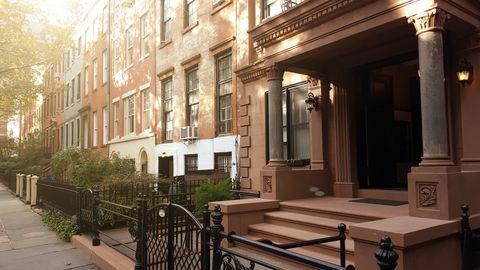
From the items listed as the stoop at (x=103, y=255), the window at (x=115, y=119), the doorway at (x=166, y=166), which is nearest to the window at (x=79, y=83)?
the window at (x=115, y=119)

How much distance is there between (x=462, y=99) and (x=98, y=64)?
2262 cm

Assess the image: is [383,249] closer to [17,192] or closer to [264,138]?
[264,138]

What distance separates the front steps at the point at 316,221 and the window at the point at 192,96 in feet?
24.4

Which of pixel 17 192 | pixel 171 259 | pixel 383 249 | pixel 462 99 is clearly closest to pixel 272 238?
pixel 171 259

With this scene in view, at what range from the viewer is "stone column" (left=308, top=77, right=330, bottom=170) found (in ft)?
28.2

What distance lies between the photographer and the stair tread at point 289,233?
557 cm

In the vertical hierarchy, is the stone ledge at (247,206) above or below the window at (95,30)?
Result: below

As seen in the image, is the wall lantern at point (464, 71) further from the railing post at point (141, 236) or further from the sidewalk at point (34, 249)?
the sidewalk at point (34, 249)

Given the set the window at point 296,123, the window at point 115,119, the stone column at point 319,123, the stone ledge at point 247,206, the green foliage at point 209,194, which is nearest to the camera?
the stone ledge at point 247,206

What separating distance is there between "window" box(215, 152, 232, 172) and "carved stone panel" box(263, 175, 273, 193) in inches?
155

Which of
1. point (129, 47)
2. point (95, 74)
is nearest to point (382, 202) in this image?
point (129, 47)

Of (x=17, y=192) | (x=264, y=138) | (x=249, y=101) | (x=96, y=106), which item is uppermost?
(x=96, y=106)

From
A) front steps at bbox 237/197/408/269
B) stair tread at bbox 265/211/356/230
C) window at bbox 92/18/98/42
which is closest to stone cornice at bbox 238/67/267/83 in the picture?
front steps at bbox 237/197/408/269

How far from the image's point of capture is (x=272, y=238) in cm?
655
